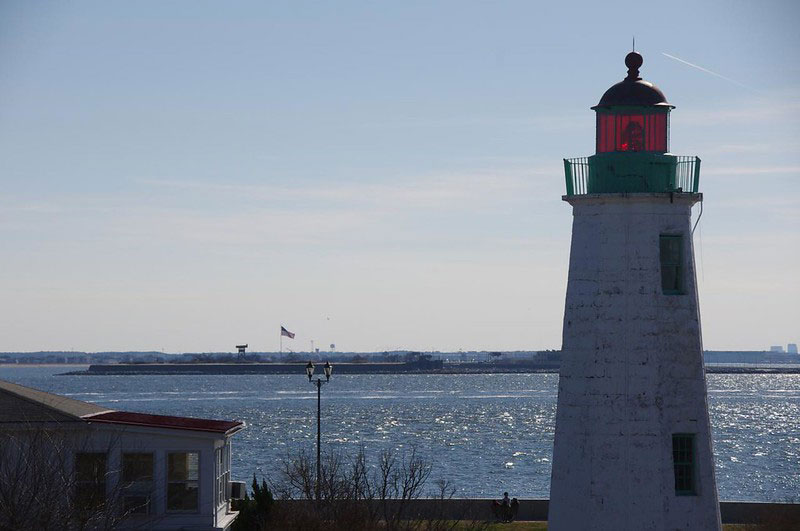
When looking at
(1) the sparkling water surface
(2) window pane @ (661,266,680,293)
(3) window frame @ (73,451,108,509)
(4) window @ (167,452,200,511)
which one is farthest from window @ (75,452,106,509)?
(1) the sparkling water surface

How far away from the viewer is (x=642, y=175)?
22234 millimetres

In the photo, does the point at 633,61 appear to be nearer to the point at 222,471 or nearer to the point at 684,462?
the point at 684,462

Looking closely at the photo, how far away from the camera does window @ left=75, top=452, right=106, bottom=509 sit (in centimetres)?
2720

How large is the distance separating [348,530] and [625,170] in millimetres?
11438

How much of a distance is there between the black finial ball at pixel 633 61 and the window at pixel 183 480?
1379 cm

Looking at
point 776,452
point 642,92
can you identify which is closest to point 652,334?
point 642,92

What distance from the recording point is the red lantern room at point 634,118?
22438 mm

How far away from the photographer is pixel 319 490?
3142cm

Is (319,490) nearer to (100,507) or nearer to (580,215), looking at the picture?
(100,507)

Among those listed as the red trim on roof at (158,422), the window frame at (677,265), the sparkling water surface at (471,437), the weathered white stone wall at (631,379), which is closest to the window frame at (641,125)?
the weathered white stone wall at (631,379)

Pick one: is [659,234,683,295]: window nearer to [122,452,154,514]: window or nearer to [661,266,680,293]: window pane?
[661,266,680,293]: window pane

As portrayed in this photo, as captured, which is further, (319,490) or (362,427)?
(362,427)

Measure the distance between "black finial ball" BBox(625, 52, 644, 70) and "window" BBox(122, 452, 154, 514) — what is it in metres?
14.2

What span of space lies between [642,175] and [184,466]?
13494mm
